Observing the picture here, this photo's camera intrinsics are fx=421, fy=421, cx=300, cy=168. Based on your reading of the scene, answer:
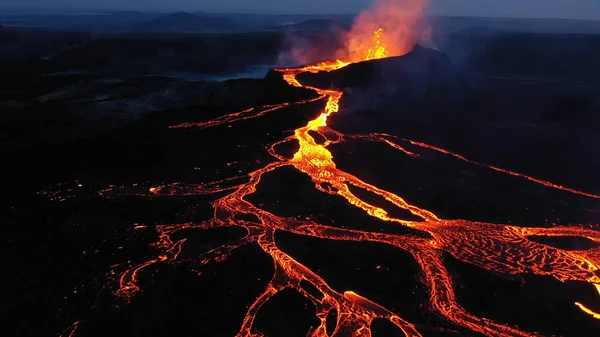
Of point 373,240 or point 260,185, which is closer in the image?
point 373,240

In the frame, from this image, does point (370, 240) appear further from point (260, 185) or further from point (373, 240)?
point (260, 185)

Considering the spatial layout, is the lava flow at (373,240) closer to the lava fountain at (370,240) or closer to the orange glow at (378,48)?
the lava fountain at (370,240)

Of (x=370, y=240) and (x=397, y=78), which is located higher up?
(x=397, y=78)

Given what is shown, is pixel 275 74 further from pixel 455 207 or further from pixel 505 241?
pixel 505 241

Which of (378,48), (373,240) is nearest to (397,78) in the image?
(378,48)

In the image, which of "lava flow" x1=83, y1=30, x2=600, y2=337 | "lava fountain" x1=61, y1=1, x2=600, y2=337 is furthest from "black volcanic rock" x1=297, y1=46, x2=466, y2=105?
"lava flow" x1=83, y1=30, x2=600, y2=337

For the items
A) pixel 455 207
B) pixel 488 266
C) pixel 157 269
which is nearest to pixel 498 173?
pixel 455 207

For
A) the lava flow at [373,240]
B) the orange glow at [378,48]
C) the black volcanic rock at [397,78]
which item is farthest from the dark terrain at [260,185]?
the orange glow at [378,48]
